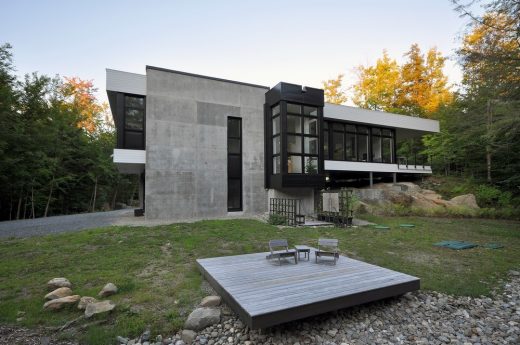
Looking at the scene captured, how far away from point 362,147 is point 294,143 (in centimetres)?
732

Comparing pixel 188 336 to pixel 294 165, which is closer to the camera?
pixel 188 336

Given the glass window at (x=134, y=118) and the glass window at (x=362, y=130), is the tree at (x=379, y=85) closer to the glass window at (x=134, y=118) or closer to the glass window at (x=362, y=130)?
the glass window at (x=362, y=130)

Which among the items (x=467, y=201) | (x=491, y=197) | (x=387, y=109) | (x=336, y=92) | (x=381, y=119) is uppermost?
(x=336, y=92)

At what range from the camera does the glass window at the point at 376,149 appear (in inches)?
750

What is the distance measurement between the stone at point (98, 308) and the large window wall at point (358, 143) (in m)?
15.2

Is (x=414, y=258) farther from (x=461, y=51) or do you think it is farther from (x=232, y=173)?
(x=232, y=173)

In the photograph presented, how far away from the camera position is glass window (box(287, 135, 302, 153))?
Answer: 46.1ft

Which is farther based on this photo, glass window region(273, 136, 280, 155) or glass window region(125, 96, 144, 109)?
glass window region(273, 136, 280, 155)

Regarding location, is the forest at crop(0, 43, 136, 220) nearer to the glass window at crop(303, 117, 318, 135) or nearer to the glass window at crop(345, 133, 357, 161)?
the glass window at crop(303, 117, 318, 135)

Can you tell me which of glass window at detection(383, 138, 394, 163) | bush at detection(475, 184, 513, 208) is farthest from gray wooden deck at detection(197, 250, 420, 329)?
bush at detection(475, 184, 513, 208)

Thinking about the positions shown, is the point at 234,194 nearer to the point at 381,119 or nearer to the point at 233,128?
the point at 233,128

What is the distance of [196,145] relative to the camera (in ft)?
45.1

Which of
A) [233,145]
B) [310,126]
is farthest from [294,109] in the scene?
[233,145]

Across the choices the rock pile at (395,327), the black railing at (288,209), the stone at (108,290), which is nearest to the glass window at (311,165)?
the black railing at (288,209)
